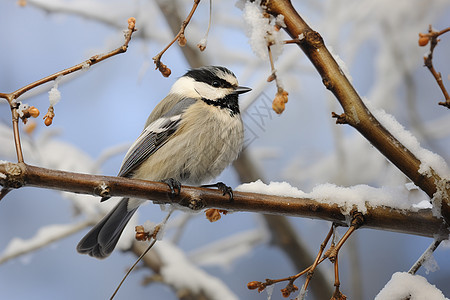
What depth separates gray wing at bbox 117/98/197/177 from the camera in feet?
2.91

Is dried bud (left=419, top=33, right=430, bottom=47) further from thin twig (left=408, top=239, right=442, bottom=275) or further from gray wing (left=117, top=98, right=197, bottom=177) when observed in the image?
gray wing (left=117, top=98, right=197, bottom=177)

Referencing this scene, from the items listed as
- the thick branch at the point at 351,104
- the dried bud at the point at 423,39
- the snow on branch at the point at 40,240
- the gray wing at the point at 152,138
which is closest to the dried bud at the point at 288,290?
the thick branch at the point at 351,104

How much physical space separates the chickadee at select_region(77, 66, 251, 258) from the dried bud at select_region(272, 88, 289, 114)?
41 cm

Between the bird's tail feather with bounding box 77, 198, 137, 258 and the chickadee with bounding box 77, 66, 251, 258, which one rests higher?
the chickadee with bounding box 77, 66, 251, 258

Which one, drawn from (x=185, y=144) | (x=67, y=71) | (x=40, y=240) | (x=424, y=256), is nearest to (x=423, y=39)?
(x=424, y=256)

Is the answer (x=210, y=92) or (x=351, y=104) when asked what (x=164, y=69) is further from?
(x=210, y=92)

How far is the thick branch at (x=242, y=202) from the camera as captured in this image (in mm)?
533

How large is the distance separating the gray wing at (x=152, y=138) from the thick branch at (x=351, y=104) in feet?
1.35

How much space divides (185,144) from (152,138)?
0.22 ft

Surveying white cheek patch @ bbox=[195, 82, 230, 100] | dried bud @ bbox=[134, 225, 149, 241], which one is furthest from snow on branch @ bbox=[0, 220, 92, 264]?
dried bud @ bbox=[134, 225, 149, 241]

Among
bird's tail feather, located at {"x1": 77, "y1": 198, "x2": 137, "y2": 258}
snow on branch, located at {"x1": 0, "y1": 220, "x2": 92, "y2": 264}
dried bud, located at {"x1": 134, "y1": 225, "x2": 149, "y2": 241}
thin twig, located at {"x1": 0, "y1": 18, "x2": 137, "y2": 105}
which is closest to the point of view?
thin twig, located at {"x1": 0, "y1": 18, "x2": 137, "y2": 105}

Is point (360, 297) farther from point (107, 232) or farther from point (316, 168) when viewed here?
point (107, 232)

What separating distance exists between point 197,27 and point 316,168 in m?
0.61

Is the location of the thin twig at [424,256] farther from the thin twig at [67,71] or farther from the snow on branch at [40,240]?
the snow on branch at [40,240]
